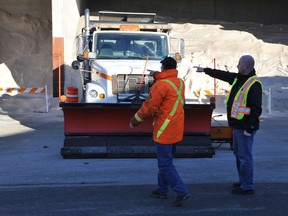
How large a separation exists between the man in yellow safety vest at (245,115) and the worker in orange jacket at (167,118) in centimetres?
86

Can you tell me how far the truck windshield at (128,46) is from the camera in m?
11.0

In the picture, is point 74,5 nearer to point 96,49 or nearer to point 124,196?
point 96,49

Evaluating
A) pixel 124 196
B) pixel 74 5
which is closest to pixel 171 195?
pixel 124 196

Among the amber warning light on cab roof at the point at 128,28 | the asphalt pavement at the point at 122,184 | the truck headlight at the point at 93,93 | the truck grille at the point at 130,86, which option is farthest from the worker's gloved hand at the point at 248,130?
the amber warning light on cab roof at the point at 128,28

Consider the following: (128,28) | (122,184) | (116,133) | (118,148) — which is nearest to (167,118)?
(122,184)

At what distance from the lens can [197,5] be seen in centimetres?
3419

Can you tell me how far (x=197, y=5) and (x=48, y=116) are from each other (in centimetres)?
2055

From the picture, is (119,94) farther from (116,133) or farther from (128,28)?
(128,28)

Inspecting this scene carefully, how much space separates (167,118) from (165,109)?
11cm

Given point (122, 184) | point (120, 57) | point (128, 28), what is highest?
point (128, 28)

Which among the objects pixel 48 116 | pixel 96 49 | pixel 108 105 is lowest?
pixel 48 116

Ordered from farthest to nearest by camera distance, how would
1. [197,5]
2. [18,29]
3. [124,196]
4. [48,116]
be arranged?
[197,5], [18,29], [48,116], [124,196]

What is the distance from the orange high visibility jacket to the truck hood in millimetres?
4536

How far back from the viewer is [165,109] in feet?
18.7
